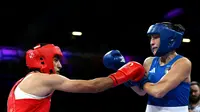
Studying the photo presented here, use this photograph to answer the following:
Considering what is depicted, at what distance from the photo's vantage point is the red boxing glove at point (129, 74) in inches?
96.7

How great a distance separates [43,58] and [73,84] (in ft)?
1.00

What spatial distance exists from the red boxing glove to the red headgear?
474 millimetres

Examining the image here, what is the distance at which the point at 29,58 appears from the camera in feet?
8.14

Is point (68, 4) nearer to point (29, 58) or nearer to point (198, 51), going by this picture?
point (198, 51)

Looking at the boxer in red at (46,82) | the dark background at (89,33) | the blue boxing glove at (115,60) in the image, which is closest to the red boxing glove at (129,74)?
the boxer in red at (46,82)

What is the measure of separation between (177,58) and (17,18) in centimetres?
609

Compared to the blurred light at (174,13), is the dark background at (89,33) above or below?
below

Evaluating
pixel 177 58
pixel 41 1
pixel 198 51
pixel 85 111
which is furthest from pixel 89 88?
pixel 198 51

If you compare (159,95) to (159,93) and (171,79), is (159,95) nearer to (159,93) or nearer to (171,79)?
(159,93)

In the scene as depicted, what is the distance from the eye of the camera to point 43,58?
8.04ft

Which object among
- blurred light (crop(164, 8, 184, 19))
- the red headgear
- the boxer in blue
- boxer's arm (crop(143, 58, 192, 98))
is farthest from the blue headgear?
blurred light (crop(164, 8, 184, 19))

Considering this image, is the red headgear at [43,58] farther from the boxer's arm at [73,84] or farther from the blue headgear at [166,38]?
the blue headgear at [166,38]

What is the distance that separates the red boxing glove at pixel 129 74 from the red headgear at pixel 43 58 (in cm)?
47

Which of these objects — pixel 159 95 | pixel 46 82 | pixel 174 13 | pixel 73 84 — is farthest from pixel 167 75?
pixel 174 13
